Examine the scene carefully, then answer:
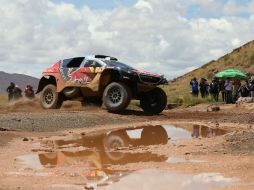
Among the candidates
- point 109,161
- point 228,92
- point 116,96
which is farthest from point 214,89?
point 109,161

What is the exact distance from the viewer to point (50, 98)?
20.4 m

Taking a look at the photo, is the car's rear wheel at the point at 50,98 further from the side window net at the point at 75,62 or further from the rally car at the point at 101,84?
the side window net at the point at 75,62

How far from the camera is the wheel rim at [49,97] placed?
20.3 m

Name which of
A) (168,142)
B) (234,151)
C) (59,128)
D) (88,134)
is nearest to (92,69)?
(59,128)

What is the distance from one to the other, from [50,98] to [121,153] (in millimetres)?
A: 11358

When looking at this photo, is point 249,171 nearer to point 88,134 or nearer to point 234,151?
point 234,151

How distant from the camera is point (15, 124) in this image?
14.3 m

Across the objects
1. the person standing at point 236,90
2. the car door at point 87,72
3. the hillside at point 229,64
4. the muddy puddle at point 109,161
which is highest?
the hillside at point 229,64

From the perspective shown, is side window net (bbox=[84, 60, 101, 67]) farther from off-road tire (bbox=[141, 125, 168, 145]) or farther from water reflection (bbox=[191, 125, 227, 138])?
water reflection (bbox=[191, 125, 227, 138])

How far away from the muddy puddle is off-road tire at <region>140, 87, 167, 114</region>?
503cm

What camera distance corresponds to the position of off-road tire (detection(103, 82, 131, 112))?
17.4 meters

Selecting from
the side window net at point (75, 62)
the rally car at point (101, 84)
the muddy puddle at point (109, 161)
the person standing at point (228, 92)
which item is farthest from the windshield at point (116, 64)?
the person standing at point (228, 92)

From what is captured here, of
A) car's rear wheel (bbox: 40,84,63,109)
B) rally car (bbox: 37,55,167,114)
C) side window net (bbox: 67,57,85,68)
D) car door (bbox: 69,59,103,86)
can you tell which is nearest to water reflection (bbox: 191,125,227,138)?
rally car (bbox: 37,55,167,114)

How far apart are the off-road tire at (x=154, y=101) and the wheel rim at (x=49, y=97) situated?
11.8 feet
